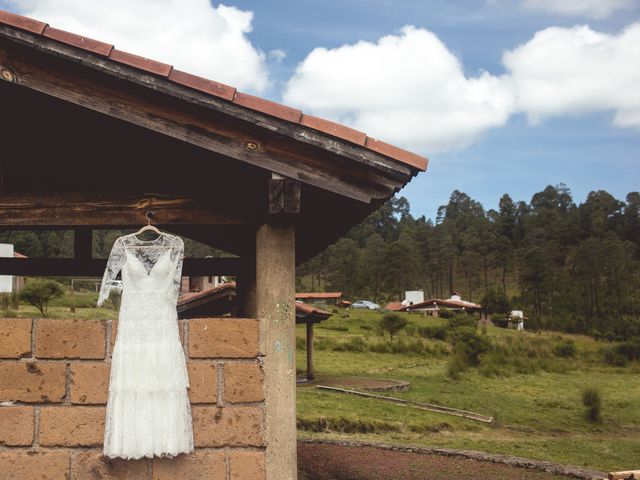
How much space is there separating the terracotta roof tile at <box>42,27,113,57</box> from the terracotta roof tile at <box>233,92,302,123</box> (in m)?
0.78

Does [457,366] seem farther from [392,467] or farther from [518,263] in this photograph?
[518,263]

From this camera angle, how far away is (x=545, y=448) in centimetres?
1356

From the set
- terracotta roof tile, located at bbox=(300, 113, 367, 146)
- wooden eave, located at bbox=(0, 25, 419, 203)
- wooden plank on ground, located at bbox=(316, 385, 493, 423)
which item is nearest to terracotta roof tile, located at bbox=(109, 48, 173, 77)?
wooden eave, located at bbox=(0, 25, 419, 203)

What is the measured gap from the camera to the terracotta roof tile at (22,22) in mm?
3703

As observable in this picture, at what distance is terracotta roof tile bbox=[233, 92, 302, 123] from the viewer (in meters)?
3.73

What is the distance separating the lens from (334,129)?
3766mm

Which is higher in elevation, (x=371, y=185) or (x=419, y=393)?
(x=371, y=185)

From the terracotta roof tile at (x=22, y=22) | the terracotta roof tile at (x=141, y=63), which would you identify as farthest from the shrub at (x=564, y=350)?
the terracotta roof tile at (x=22, y=22)

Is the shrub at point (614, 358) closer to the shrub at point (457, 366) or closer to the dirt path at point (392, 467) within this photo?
the shrub at point (457, 366)

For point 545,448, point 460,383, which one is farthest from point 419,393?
point 545,448

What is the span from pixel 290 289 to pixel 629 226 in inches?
4025

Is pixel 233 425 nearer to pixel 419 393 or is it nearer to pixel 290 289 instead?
pixel 290 289

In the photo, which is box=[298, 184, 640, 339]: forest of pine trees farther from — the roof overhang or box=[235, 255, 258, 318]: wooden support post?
the roof overhang

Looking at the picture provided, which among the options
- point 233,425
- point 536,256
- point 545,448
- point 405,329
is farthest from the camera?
point 536,256
